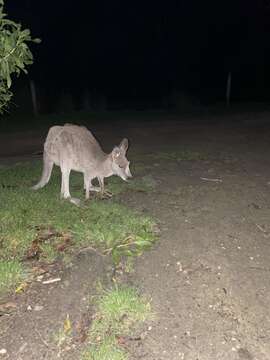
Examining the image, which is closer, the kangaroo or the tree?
the tree

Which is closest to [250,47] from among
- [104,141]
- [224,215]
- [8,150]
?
[104,141]

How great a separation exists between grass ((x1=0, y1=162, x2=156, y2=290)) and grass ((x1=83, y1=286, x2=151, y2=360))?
30.9 inches

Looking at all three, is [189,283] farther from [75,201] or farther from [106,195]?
[106,195]

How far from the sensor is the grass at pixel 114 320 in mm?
A: 3494

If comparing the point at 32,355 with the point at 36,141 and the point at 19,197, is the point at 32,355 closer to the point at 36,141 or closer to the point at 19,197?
the point at 19,197

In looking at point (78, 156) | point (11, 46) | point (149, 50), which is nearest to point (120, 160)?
point (78, 156)

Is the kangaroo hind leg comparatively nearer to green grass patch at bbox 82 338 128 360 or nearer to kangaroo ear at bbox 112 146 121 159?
kangaroo ear at bbox 112 146 121 159

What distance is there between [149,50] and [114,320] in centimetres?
2007

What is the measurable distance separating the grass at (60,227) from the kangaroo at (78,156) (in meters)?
0.37

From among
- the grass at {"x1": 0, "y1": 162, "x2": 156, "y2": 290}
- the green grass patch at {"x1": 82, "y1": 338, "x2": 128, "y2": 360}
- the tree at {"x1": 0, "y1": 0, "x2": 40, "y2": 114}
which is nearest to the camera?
the green grass patch at {"x1": 82, "y1": 338, "x2": 128, "y2": 360}

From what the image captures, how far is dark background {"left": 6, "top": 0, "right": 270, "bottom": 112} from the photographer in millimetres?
20109

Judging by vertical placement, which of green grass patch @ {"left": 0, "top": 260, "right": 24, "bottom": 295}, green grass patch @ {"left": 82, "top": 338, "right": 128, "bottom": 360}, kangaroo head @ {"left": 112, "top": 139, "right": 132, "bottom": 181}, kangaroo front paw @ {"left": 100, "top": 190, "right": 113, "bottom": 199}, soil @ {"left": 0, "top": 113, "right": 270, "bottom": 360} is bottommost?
kangaroo front paw @ {"left": 100, "top": 190, "right": 113, "bottom": 199}

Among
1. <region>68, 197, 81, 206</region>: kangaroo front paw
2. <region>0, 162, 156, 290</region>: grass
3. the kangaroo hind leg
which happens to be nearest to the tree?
<region>0, 162, 156, 290</region>: grass

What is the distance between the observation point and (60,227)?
18.1 feet
